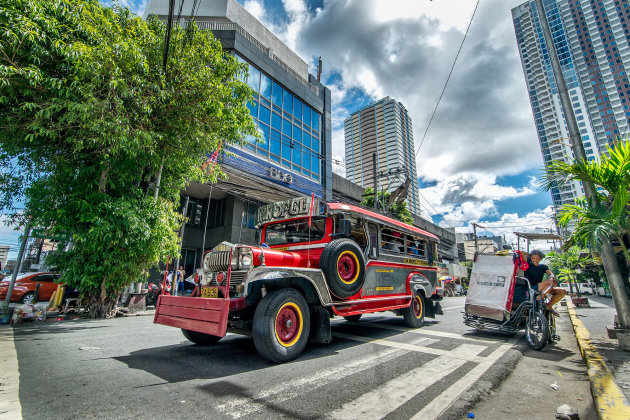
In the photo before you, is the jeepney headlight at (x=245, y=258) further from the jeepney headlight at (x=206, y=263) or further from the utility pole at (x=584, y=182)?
the utility pole at (x=584, y=182)

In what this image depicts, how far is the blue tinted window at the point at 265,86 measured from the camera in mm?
20875

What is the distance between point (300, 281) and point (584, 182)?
6039 mm

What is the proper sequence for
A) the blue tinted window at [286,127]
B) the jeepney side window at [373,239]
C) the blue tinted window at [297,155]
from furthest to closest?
the blue tinted window at [297,155], the blue tinted window at [286,127], the jeepney side window at [373,239]

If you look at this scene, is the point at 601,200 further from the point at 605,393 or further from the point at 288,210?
the point at 288,210

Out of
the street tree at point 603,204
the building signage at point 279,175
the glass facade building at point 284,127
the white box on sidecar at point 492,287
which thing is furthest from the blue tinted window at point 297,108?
the street tree at point 603,204

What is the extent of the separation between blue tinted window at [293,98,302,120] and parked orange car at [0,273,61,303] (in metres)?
18.2

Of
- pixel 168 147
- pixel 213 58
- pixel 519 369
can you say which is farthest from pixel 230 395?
pixel 213 58

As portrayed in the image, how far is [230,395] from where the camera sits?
2857 millimetres

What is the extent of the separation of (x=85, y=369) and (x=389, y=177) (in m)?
19.5

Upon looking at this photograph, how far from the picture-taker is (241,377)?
3.41 meters

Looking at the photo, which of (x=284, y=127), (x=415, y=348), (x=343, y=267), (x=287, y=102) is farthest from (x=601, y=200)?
(x=287, y=102)

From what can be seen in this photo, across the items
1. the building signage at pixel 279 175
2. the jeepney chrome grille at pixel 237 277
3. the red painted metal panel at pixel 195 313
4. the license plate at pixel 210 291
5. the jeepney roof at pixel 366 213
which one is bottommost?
the red painted metal panel at pixel 195 313

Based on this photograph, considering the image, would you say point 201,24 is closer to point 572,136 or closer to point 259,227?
point 259,227

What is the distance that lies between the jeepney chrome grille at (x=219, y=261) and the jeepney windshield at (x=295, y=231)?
5.37 feet
